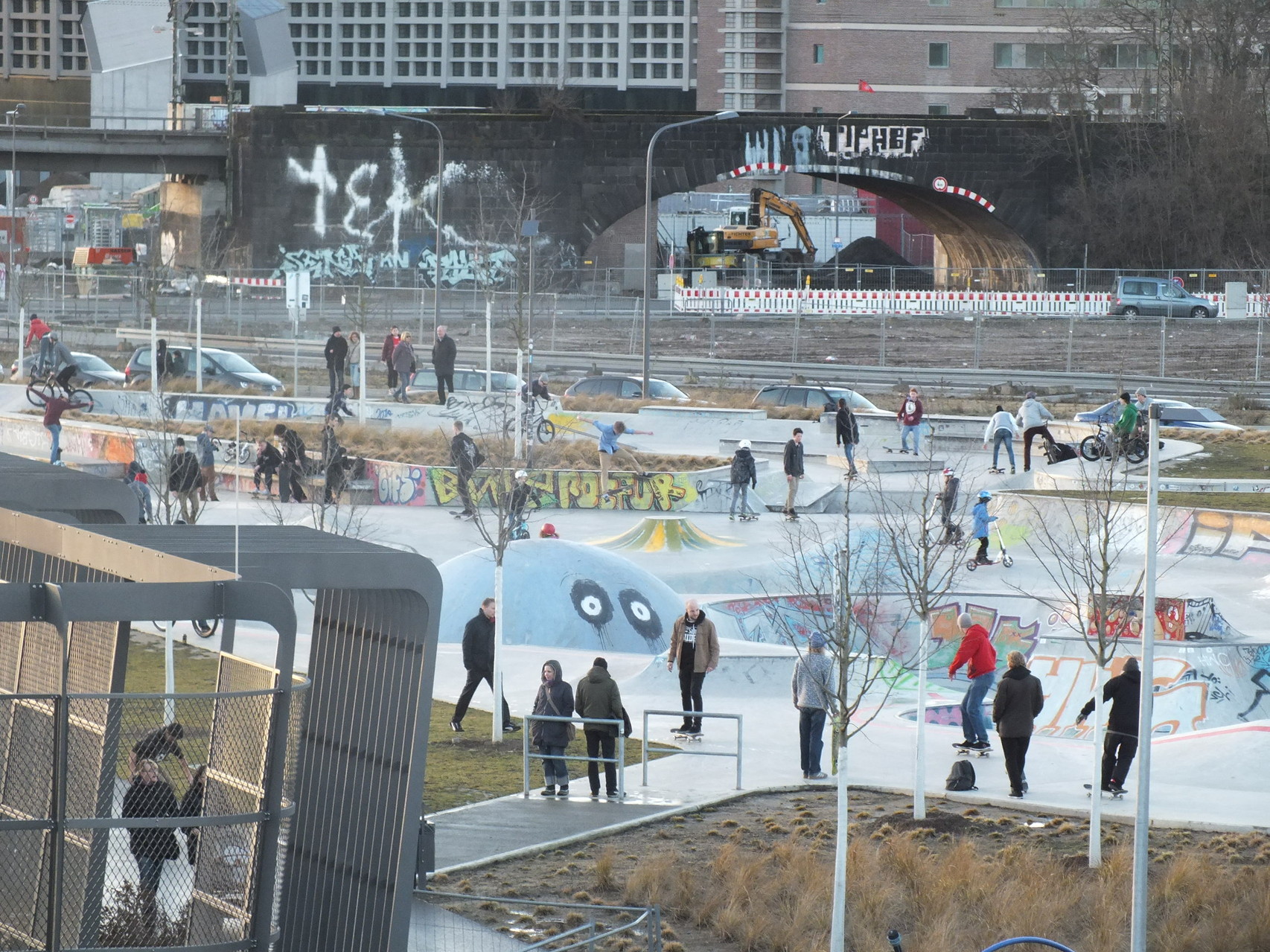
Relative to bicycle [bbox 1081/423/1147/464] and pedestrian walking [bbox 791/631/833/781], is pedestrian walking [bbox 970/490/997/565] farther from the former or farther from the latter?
pedestrian walking [bbox 791/631/833/781]

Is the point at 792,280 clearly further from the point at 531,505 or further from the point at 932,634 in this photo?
the point at 932,634

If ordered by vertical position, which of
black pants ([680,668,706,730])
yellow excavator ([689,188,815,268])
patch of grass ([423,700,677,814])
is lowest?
patch of grass ([423,700,677,814])

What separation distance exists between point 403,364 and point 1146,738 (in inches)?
1021

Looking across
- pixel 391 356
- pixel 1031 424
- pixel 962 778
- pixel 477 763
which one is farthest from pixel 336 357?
pixel 962 778

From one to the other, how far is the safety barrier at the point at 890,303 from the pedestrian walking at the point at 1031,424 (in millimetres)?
25310

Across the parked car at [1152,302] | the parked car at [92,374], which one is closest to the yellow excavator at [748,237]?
the parked car at [1152,302]

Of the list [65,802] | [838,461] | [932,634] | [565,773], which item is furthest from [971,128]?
[65,802]

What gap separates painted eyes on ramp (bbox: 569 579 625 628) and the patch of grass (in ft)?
11.2

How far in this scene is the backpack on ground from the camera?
15523 mm

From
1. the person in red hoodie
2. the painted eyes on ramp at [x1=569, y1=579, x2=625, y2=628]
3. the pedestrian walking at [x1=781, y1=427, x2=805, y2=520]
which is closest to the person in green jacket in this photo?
the pedestrian walking at [x1=781, y1=427, x2=805, y2=520]

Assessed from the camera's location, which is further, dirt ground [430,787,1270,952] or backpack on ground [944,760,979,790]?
backpack on ground [944,760,979,790]

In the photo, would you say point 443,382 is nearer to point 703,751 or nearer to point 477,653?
point 477,653

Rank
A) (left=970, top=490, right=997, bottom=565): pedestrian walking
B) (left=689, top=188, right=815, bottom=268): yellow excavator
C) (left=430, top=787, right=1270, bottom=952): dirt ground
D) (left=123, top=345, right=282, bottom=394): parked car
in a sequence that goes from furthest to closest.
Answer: (left=689, top=188, right=815, bottom=268): yellow excavator
(left=123, top=345, right=282, bottom=394): parked car
(left=970, top=490, right=997, bottom=565): pedestrian walking
(left=430, top=787, right=1270, bottom=952): dirt ground

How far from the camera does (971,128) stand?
68500 mm
